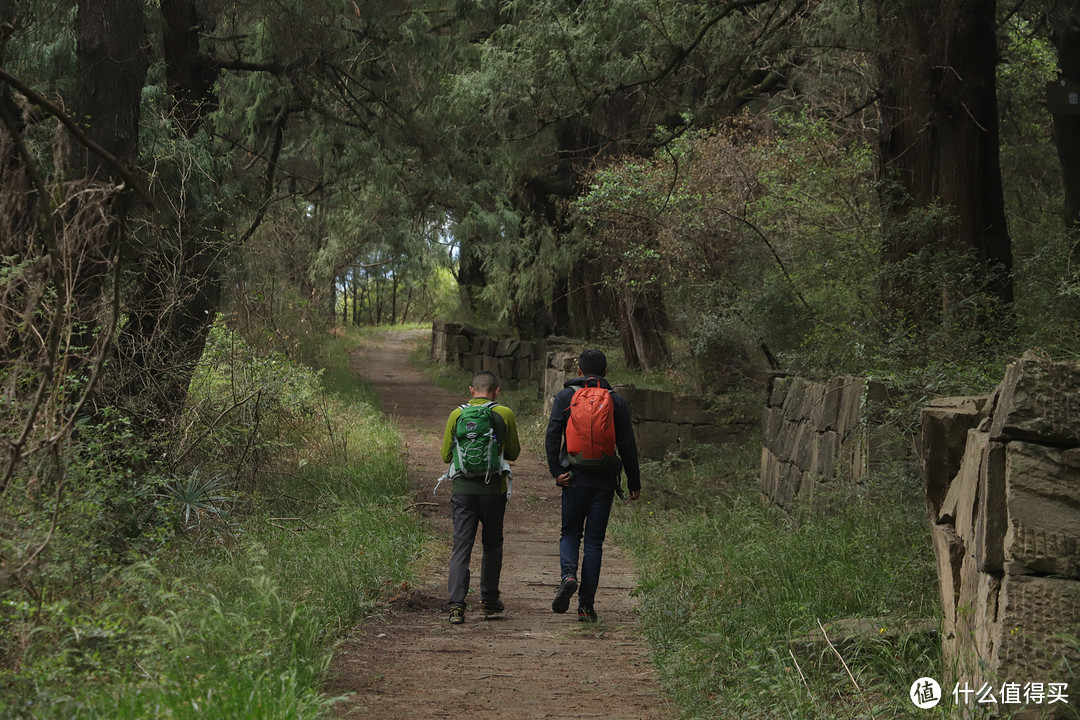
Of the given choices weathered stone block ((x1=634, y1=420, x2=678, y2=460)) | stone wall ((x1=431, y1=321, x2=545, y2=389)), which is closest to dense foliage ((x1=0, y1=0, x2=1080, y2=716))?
weathered stone block ((x1=634, y1=420, x2=678, y2=460))

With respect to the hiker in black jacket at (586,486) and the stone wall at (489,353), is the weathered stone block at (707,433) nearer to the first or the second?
the hiker in black jacket at (586,486)

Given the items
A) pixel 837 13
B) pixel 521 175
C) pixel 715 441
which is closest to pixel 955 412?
pixel 837 13

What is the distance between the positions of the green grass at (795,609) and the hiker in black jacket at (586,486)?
45 cm

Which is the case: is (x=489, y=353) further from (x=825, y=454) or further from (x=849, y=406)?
(x=849, y=406)

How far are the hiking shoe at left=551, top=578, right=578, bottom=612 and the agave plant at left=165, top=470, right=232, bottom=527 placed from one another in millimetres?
2672

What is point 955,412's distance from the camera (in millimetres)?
4734

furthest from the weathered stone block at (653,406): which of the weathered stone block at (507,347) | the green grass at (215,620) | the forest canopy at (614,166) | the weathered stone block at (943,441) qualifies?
the weathered stone block at (507,347)

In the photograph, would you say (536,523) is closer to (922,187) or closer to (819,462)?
(819,462)

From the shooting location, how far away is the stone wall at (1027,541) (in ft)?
11.9

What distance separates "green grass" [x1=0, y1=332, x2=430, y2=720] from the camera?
3.71 m

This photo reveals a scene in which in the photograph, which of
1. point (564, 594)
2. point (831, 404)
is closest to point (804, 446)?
point (831, 404)

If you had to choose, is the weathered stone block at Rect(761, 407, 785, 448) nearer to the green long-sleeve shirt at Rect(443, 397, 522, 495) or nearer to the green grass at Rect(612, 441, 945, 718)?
the green grass at Rect(612, 441, 945, 718)

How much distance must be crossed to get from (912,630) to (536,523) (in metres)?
6.66

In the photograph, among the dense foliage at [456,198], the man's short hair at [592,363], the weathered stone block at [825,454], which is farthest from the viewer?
the weathered stone block at [825,454]
